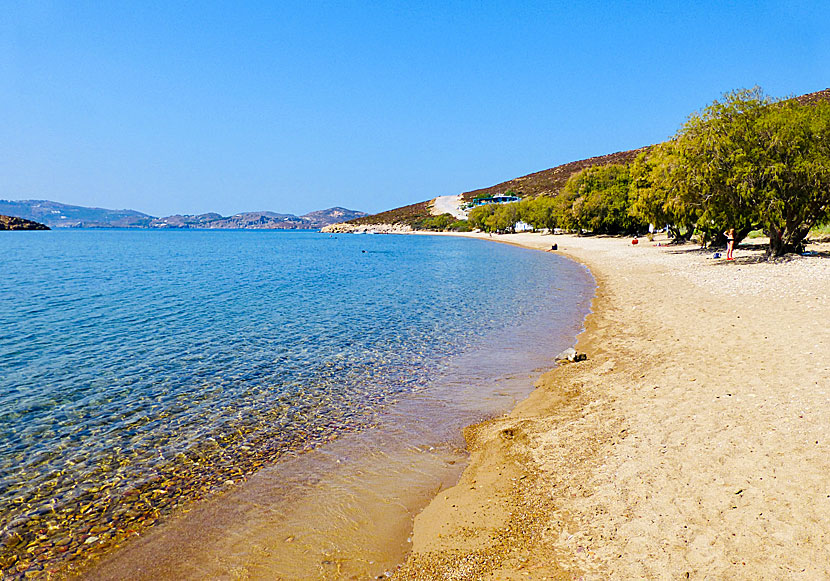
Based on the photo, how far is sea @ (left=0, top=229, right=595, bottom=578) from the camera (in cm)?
716

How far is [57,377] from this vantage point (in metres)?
12.6

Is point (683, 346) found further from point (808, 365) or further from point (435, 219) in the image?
point (435, 219)

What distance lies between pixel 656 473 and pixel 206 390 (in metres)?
9.57

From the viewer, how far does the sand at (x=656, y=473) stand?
16.5ft

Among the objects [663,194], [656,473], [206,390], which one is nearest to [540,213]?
[663,194]

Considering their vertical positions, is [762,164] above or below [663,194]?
above

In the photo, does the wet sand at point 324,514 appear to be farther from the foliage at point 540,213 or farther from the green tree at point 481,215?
the green tree at point 481,215

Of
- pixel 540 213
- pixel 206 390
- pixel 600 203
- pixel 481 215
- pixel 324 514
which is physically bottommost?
pixel 206 390

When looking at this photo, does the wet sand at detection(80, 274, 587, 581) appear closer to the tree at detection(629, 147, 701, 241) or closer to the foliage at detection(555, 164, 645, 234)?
the tree at detection(629, 147, 701, 241)

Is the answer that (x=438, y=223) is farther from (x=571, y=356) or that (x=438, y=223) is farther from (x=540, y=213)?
(x=571, y=356)

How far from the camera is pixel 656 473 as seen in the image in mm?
6578

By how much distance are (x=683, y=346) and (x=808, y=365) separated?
301 cm

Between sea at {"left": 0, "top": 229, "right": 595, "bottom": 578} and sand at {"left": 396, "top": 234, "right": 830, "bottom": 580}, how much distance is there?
1.50 m

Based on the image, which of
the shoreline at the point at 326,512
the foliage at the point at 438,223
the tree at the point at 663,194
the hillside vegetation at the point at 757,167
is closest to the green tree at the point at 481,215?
the foliage at the point at 438,223
